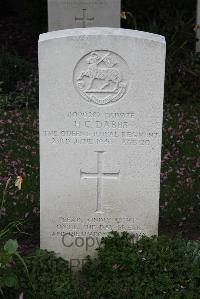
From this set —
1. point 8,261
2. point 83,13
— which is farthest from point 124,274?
point 83,13

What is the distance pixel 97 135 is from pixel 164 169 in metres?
2.01

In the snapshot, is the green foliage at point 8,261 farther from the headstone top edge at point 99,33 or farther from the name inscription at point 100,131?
the headstone top edge at point 99,33

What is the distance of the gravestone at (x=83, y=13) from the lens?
915 centimetres

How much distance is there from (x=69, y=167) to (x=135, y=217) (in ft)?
1.99

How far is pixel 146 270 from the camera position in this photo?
14.0 ft

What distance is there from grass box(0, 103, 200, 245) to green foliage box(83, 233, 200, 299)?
0.96 metres

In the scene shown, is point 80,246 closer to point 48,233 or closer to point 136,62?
point 48,233

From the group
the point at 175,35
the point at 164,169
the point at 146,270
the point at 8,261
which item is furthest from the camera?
the point at 175,35

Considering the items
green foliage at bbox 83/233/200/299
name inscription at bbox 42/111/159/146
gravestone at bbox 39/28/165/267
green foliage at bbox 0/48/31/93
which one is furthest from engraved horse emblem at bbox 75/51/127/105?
green foliage at bbox 0/48/31/93

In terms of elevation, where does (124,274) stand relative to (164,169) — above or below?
below

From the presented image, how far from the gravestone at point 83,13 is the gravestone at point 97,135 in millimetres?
5007

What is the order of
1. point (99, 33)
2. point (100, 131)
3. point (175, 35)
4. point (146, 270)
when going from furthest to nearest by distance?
1. point (175, 35)
2. point (100, 131)
3. point (146, 270)
4. point (99, 33)

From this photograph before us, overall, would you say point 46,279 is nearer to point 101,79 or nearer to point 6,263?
point 6,263

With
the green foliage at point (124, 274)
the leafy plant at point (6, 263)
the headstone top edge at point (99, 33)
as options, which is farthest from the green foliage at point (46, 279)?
the headstone top edge at point (99, 33)
